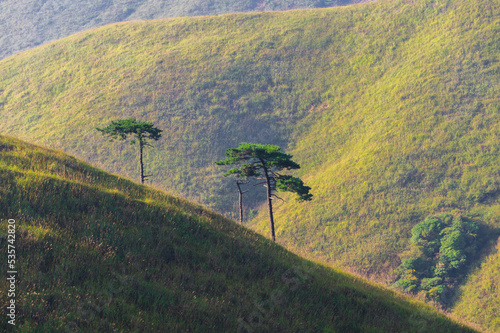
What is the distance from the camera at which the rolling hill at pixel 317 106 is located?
39.3 m

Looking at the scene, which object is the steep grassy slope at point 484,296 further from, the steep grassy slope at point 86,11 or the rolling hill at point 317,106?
the steep grassy slope at point 86,11

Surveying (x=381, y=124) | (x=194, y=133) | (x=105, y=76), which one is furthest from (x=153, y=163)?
(x=381, y=124)

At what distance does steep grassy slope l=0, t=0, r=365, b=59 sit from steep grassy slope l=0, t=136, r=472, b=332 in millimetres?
170175

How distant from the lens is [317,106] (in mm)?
60500

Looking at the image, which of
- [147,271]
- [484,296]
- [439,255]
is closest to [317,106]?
[439,255]

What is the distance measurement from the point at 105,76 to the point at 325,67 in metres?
44.0

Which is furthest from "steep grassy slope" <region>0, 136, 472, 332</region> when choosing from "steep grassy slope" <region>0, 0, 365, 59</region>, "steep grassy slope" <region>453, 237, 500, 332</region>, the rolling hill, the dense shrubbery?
"steep grassy slope" <region>0, 0, 365, 59</region>

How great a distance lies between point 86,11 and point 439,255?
197647 millimetres

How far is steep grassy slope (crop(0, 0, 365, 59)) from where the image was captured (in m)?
161

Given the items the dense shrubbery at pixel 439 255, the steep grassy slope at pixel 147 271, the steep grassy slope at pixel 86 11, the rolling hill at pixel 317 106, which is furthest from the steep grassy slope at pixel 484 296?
the steep grassy slope at pixel 86 11

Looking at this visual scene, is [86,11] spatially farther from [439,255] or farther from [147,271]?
[147,271]

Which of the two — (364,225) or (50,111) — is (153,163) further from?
(364,225)

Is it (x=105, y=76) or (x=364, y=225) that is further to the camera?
(x=105, y=76)

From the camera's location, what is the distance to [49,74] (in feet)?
228
